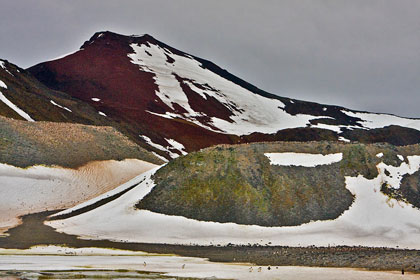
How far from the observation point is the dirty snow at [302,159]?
4631 centimetres

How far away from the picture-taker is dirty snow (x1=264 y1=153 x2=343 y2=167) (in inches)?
1823

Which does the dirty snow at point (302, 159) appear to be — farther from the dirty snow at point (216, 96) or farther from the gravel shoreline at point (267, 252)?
the dirty snow at point (216, 96)

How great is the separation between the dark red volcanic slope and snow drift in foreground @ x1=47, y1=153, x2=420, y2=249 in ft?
159

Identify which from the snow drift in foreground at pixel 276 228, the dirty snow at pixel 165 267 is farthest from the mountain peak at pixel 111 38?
the dirty snow at pixel 165 267

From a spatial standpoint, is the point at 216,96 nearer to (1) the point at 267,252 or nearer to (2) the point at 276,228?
(2) the point at 276,228

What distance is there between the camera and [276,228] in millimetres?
39750

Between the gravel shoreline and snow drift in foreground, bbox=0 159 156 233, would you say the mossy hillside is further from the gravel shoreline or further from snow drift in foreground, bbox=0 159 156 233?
snow drift in foreground, bbox=0 159 156 233

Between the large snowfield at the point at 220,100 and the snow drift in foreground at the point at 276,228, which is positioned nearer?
the snow drift in foreground at the point at 276,228

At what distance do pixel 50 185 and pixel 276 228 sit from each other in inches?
1196

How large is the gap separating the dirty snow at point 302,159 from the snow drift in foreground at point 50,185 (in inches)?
931

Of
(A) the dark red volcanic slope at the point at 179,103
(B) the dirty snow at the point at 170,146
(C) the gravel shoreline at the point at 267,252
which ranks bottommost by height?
(C) the gravel shoreline at the point at 267,252

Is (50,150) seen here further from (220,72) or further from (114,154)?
(220,72)

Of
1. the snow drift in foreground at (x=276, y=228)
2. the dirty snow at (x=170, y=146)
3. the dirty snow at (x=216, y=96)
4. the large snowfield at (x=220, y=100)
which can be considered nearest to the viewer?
the snow drift in foreground at (x=276, y=228)

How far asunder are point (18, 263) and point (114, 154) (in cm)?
4830
